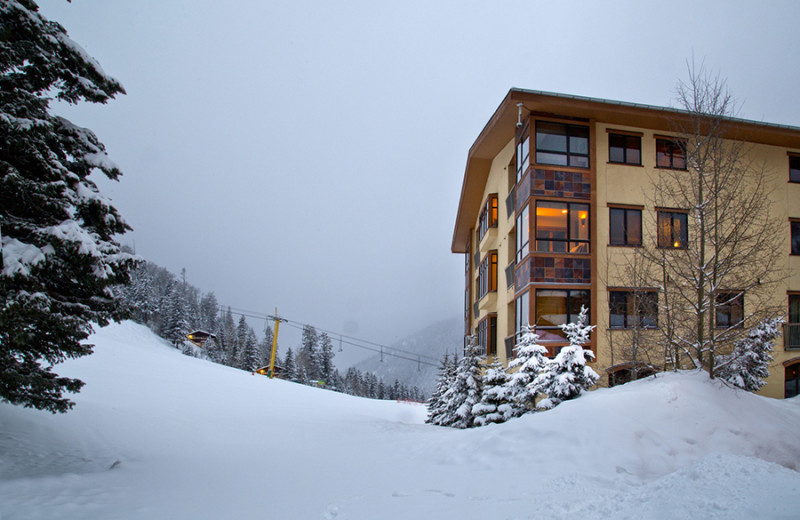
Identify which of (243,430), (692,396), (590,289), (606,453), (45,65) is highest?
(45,65)

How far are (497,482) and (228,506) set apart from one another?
3842mm

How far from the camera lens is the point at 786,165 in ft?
64.1

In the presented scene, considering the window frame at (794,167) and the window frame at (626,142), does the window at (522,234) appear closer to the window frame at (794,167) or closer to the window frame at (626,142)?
the window frame at (626,142)

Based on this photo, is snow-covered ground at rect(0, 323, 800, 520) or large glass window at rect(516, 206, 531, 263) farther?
large glass window at rect(516, 206, 531, 263)

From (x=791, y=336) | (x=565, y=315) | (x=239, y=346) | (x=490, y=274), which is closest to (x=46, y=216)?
(x=565, y=315)

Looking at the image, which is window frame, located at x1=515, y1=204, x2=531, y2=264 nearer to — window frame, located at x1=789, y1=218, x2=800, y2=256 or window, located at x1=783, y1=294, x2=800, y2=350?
window, located at x1=783, y1=294, x2=800, y2=350

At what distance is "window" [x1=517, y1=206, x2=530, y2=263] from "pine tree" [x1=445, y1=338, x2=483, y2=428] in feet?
12.5

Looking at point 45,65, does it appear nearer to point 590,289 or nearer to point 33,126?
point 33,126

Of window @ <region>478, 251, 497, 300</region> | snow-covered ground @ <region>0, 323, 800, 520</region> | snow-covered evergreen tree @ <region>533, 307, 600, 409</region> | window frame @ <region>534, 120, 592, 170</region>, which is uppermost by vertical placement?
window frame @ <region>534, 120, 592, 170</region>

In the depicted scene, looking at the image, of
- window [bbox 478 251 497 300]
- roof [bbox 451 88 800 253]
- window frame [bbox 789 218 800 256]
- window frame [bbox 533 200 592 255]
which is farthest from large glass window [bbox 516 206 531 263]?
window frame [bbox 789 218 800 256]

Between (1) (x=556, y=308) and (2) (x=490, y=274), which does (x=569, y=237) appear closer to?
(1) (x=556, y=308)

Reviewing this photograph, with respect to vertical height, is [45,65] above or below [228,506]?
above

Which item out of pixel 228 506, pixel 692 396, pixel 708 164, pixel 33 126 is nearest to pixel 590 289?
pixel 708 164

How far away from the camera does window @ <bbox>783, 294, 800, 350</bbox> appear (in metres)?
18.7
